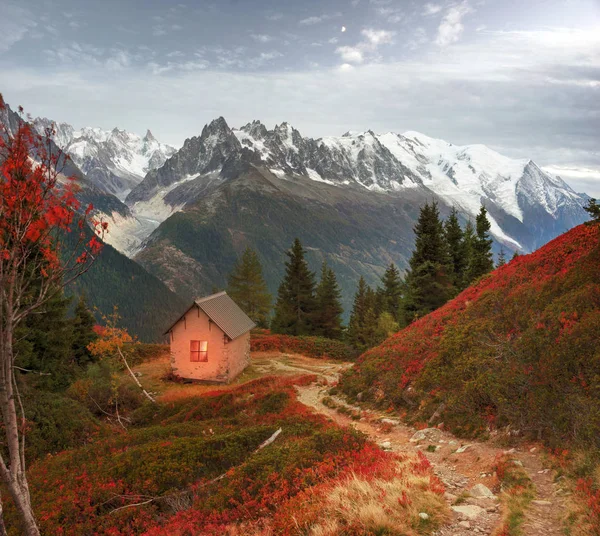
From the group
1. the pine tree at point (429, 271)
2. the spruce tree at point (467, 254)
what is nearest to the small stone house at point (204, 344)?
the pine tree at point (429, 271)

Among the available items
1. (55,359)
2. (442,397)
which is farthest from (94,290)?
(442,397)

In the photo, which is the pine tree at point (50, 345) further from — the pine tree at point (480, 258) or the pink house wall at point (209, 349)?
the pine tree at point (480, 258)

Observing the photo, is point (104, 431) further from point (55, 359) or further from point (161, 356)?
point (161, 356)

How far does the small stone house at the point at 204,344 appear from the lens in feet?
111

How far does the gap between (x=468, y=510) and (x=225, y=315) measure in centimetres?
2995

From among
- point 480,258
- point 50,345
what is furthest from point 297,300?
point 50,345

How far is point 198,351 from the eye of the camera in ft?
112

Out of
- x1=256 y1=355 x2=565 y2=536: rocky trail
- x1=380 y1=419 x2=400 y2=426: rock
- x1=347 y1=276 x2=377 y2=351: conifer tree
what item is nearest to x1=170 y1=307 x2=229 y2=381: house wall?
x1=256 y1=355 x2=565 y2=536: rocky trail

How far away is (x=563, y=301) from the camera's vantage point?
47.8 feet

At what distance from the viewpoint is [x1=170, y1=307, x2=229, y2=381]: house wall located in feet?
111

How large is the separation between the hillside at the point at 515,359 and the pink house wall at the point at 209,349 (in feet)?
44.6

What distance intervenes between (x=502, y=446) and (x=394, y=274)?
2450 inches

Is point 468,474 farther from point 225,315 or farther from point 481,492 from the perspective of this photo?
point 225,315

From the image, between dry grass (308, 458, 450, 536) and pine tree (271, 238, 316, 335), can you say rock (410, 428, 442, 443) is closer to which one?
dry grass (308, 458, 450, 536)
